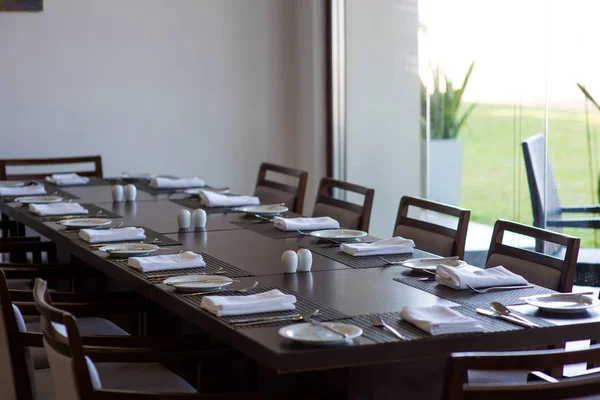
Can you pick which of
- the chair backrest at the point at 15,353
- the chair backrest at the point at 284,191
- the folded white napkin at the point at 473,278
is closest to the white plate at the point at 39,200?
the chair backrest at the point at 284,191

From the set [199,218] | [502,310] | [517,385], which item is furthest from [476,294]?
[199,218]

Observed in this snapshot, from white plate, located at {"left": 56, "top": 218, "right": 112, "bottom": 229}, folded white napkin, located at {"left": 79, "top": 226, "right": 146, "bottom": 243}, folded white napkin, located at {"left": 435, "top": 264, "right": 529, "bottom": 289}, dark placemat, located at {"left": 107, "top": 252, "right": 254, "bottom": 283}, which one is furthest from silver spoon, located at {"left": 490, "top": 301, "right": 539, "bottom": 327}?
white plate, located at {"left": 56, "top": 218, "right": 112, "bottom": 229}

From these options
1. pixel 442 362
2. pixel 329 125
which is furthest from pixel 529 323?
pixel 329 125

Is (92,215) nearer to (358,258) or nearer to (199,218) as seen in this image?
(199,218)

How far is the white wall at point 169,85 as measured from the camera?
581 cm

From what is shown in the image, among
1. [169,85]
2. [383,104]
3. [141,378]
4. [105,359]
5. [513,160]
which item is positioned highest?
[169,85]

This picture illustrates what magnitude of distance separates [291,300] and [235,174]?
4157 mm

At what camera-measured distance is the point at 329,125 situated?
6.17m

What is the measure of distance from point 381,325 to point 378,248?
92cm

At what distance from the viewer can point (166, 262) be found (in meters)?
2.79

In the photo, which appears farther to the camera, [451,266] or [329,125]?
[329,125]

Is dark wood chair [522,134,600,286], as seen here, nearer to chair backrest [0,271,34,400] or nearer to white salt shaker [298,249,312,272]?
white salt shaker [298,249,312,272]

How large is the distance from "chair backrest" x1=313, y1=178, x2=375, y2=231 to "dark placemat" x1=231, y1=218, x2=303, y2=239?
42 centimetres

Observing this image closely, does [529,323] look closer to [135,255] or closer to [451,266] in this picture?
[451,266]
